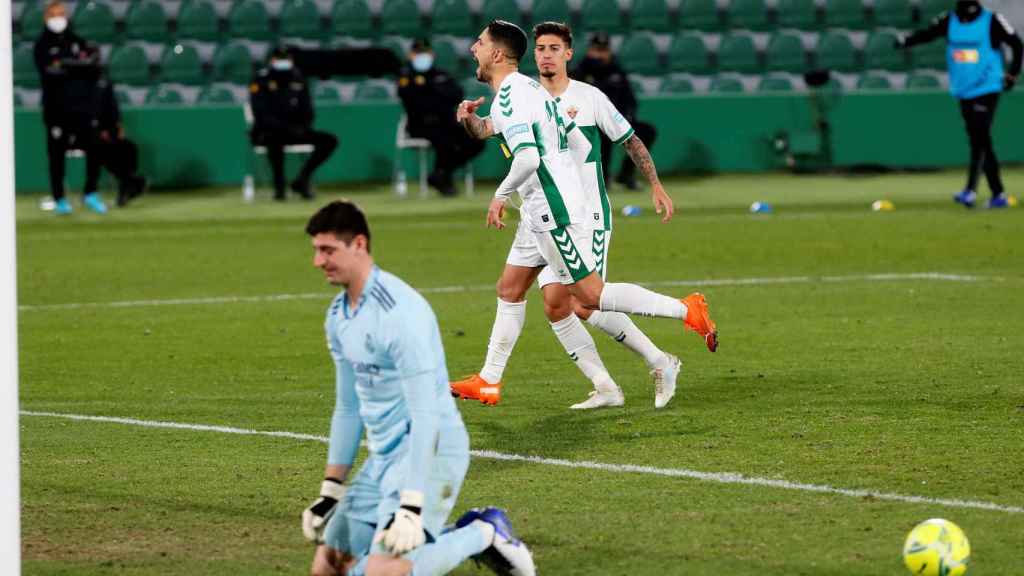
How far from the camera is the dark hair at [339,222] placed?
4992 millimetres

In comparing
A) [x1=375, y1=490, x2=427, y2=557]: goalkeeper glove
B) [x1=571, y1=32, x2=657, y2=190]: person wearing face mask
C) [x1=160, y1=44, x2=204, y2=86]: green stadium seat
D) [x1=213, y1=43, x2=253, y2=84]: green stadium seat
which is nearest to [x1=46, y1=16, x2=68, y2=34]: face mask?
[x1=160, y1=44, x2=204, y2=86]: green stadium seat

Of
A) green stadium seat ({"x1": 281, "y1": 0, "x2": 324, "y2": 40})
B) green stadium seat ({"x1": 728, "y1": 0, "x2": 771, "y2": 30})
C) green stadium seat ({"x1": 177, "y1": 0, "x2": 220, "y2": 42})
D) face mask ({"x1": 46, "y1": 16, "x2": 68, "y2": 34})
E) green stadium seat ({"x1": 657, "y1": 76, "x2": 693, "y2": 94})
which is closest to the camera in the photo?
face mask ({"x1": 46, "y1": 16, "x2": 68, "y2": 34})

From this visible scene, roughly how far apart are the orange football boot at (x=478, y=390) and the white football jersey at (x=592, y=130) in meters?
0.99

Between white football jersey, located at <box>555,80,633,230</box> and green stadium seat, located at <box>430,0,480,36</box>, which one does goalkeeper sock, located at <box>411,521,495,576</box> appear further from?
green stadium seat, located at <box>430,0,480,36</box>

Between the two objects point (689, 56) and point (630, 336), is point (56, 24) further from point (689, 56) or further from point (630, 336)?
point (630, 336)

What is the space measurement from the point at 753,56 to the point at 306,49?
751 cm

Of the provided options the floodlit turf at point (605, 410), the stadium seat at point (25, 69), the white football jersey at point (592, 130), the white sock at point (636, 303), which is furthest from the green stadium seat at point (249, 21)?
the white sock at point (636, 303)

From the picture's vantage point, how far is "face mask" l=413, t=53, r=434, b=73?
77.2 feet

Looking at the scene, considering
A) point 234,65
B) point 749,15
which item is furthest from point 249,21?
point 749,15

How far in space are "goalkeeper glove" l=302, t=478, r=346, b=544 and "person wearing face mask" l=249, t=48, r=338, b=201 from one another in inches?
719

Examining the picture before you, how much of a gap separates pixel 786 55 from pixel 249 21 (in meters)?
8.78

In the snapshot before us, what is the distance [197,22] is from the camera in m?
27.5

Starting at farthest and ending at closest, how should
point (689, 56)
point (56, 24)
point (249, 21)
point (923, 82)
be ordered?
1. point (689, 56)
2. point (923, 82)
3. point (249, 21)
4. point (56, 24)

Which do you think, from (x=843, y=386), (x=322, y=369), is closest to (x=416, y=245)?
(x=322, y=369)
